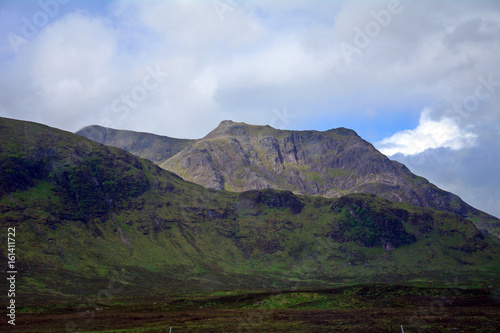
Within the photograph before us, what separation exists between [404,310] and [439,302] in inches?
739

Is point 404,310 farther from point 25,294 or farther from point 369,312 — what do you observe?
point 25,294

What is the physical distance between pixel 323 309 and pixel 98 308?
82076 millimetres

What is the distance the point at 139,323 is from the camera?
102m

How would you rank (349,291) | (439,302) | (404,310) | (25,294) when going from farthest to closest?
1. (25,294)
2. (349,291)
3. (439,302)
4. (404,310)

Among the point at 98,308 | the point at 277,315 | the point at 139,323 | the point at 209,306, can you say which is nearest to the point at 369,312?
the point at 277,315

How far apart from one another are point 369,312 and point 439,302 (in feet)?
96.5

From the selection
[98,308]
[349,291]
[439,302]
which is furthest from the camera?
[349,291]

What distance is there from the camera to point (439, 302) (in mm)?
118062

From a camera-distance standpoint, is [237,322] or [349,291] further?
[349,291]

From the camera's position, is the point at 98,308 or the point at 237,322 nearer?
the point at 237,322

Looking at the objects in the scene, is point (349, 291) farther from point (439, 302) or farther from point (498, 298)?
point (498, 298)

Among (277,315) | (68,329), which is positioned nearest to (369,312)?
(277,315)

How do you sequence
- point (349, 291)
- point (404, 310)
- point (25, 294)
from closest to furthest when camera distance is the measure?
point (404, 310)
point (349, 291)
point (25, 294)

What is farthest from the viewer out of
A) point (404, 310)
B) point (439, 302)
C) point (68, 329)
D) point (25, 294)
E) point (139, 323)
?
point (25, 294)
